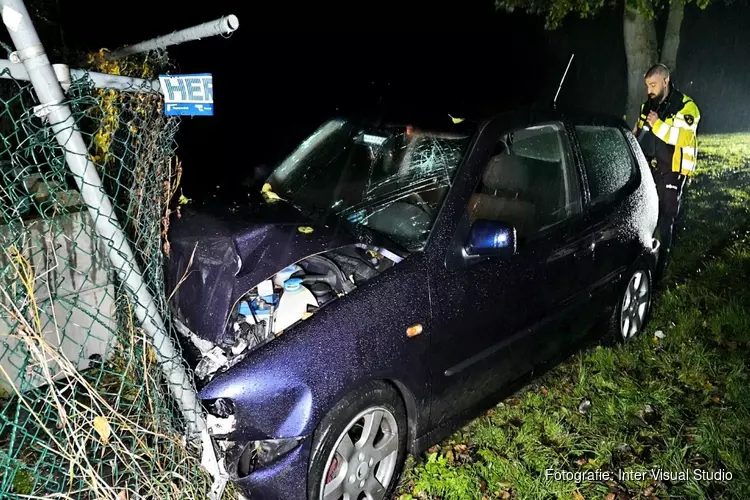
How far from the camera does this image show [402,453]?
8.66 feet

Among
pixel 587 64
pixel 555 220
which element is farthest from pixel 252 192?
pixel 587 64

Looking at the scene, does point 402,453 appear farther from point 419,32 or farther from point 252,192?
point 419,32

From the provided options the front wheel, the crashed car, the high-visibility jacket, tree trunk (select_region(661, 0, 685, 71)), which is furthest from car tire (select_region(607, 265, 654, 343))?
tree trunk (select_region(661, 0, 685, 71))

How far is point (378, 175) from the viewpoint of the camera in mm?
3102

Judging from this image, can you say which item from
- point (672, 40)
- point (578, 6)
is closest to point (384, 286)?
point (578, 6)

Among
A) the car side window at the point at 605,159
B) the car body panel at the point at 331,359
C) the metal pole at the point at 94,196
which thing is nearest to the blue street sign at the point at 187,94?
the metal pole at the point at 94,196

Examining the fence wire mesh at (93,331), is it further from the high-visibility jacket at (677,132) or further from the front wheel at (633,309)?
the high-visibility jacket at (677,132)

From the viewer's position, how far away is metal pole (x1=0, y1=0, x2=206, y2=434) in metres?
1.70

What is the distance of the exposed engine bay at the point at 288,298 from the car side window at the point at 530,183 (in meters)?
0.59

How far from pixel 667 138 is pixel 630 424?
9.16 ft

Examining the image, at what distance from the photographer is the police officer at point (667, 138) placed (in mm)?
4801

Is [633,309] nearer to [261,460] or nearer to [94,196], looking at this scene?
[261,460]

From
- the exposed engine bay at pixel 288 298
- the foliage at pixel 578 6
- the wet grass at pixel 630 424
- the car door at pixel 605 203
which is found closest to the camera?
the exposed engine bay at pixel 288 298

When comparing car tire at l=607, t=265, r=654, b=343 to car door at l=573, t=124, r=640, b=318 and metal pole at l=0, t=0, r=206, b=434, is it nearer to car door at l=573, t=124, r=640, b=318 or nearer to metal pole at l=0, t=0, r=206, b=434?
car door at l=573, t=124, r=640, b=318
